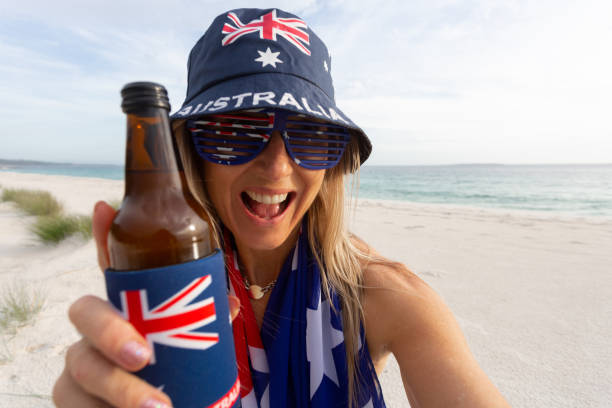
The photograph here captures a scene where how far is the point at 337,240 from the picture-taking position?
1771 mm

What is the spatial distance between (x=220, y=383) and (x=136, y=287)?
12.2 inches

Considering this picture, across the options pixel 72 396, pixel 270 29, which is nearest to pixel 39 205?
pixel 270 29

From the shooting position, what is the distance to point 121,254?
2.67 ft

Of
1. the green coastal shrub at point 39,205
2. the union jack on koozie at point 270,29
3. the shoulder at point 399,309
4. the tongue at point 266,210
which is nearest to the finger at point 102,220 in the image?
A: the tongue at point 266,210

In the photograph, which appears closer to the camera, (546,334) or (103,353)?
(103,353)

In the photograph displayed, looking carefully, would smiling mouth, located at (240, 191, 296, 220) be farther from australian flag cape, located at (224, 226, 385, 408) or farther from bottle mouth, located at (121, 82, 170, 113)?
bottle mouth, located at (121, 82, 170, 113)

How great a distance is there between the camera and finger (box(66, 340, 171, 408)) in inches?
28.5

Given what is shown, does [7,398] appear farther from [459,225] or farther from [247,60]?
[459,225]

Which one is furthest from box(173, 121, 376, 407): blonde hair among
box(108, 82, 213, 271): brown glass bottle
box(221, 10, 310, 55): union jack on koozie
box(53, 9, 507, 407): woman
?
box(108, 82, 213, 271): brown glass bottle

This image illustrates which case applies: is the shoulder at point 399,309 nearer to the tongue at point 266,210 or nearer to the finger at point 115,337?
the tongue at point 266,210

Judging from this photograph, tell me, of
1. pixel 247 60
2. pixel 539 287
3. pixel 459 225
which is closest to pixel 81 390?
pixel 247 60

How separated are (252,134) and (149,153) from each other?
1.89 feet

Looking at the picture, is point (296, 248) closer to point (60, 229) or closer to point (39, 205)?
point (60, 229)

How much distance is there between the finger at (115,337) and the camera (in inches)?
27.9
